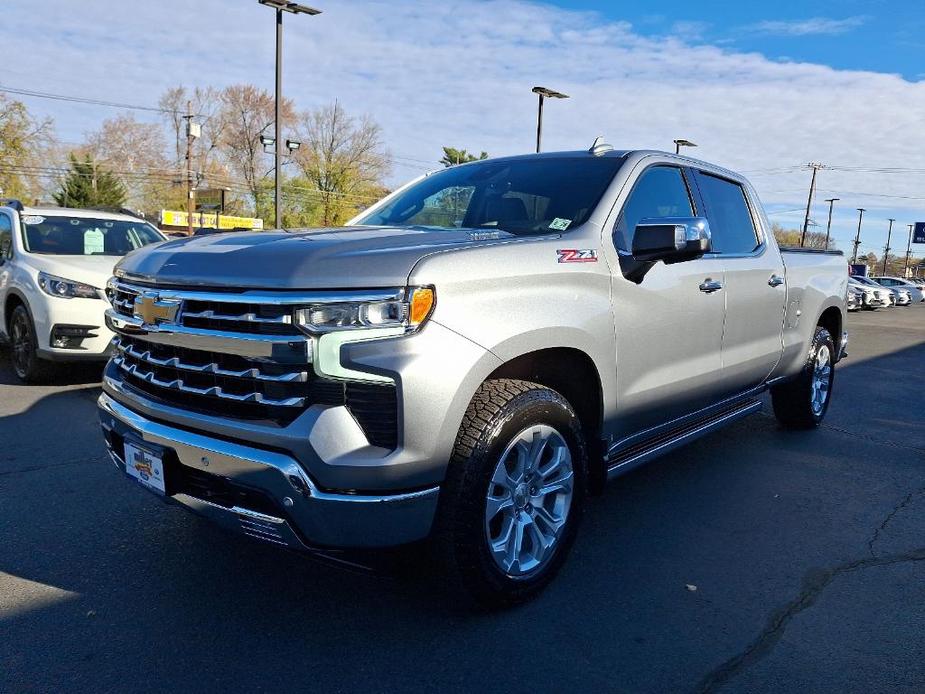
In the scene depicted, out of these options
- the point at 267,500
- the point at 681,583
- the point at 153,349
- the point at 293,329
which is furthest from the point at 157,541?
the point at 681,583

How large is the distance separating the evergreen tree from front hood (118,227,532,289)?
1933 inches

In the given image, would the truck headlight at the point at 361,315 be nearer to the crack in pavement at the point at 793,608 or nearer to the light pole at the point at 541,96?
the crack in pavement at the point at 793,608

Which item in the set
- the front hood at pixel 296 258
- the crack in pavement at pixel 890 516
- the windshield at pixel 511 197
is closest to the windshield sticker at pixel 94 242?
the windshield at pixel 511 197

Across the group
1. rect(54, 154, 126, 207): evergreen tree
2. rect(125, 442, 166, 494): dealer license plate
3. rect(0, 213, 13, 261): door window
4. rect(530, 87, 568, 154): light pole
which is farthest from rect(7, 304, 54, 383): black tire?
rect(54, 154, 126, 207): evergreen tree

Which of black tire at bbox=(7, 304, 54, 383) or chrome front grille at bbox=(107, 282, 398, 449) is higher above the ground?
chrome front grille at bbox=(107, 282, 398, 449)

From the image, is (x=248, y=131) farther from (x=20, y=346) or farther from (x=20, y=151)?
(x=20, y=346)

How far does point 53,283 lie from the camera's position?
21.5 ft

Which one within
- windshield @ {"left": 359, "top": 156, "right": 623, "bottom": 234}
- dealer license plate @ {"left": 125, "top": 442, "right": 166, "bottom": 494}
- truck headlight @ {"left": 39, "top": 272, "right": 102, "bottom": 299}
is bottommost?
dealer license plate @ {"left": 125, "top": 442, "right": 166, "bottom": 494}

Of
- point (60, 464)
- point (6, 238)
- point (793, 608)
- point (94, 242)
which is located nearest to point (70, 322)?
point (94, 242)

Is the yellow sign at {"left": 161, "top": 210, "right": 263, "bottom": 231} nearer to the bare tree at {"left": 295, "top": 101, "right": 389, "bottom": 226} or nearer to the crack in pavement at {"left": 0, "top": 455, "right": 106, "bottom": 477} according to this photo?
the bare tree at {"left": 295, "top": 101, "right": 389, "bottom": 226}

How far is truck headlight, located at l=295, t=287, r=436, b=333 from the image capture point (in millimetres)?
2375

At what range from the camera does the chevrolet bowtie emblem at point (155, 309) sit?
2701 mm

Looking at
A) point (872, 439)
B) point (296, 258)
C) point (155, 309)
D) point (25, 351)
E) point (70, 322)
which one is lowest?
point (872, 439)

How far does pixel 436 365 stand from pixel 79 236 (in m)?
6.58
